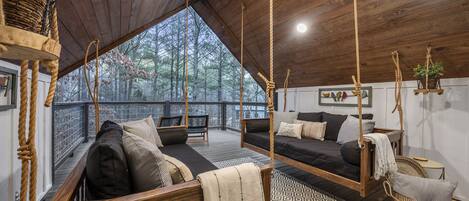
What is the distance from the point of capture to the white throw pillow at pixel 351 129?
9.14ft

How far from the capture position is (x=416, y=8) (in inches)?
85.0

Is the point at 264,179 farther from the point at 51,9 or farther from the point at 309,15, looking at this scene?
the point at 309,15

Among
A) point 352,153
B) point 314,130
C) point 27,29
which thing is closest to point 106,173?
point 27,29

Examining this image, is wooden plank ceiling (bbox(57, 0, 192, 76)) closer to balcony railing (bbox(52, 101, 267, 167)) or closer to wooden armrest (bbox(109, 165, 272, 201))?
balcony railing (bbox(52, 101, 267, 167))

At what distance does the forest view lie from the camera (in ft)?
21.2

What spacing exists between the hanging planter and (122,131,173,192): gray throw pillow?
2692 mm

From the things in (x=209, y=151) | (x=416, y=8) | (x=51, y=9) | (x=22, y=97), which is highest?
(x=416, y=8)

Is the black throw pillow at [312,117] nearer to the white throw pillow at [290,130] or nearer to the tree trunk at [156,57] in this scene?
the white throw pillow at [290,130]

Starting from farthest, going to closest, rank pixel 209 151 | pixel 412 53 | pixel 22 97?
pixel 209 151
pixel 412 53
pixel 22 97

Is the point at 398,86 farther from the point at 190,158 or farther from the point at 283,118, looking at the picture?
the point at 190,158

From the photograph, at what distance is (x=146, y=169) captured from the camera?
47.6 inches

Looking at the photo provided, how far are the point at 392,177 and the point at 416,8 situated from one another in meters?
1.62

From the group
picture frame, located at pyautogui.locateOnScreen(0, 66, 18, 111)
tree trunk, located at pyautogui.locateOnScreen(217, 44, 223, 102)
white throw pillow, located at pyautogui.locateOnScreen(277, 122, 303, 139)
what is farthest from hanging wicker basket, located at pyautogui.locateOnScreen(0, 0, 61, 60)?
tree trunk, located at pyautogui.locateOnScreen(217, 44, 223, 102)

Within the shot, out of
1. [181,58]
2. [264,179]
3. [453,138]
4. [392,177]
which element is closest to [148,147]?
[264,179]
